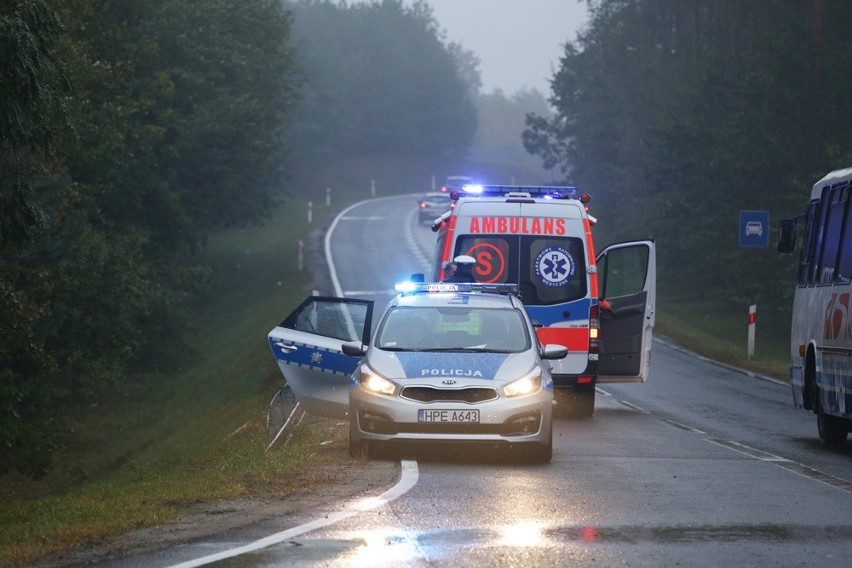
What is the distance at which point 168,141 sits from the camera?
129 ft

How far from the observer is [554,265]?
1898cm

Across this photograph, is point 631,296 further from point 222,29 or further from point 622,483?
point 222,29

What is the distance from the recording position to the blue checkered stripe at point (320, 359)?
1550cm

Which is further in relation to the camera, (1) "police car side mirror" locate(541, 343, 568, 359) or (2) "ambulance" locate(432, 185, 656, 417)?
(2) "ambulance" locate(432, 185, 656, 417)

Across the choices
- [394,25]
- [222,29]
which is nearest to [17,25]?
[222,29]

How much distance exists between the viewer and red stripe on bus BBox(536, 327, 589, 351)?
18812 mm

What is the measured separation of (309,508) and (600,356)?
1023 cm

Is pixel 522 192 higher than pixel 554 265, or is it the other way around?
pixel 522 192

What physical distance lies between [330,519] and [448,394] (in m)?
3.82

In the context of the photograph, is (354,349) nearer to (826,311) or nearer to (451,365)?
(451,365)

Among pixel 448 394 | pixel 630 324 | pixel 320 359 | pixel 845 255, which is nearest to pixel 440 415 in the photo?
pixel 448 394

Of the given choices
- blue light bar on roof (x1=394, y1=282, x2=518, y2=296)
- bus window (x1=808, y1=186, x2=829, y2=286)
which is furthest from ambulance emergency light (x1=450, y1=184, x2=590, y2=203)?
blue light bar on roof (x1=394, y1=282, x2=518, y2=296)

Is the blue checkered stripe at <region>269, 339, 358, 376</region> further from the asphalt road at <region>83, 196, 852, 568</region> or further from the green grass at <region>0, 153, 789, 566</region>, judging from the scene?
the asphalt road at <region>83, 196, 852, 568</region>

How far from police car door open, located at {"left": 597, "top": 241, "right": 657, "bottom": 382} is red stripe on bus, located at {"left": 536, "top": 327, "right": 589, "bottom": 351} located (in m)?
0.91
